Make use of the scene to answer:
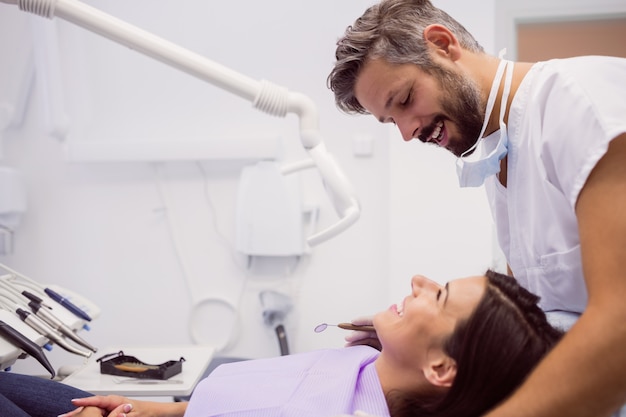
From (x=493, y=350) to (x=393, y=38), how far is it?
2.14 ft

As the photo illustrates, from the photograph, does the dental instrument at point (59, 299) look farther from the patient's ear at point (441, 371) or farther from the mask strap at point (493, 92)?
the mask strap at point (493, 92)

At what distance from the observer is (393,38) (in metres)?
1.16

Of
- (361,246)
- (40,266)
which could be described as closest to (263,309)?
(361,246)

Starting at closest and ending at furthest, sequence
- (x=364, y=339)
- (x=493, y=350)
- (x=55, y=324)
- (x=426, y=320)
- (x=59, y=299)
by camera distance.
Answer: (x=493, y=350) < (x=426, y=320) < (x=364, y=339) < (x=55, y=324) < (x=59, y=299)

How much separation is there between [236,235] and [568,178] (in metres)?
1.78

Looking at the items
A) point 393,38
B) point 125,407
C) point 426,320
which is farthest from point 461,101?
point 125,407

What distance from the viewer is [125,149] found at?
2.46 m

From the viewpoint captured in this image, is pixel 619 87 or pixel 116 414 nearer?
pixel 619 87

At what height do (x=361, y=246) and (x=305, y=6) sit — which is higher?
(x=305, y=6)

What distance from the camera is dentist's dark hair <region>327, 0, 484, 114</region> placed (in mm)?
1146

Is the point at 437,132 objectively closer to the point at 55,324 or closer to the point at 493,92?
the point at 493,92

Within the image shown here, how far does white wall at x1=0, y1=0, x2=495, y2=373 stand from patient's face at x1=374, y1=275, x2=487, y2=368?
135 centimetres

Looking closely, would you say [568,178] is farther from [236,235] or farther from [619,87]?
[236,235]

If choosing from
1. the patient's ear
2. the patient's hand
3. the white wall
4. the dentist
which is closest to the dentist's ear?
the dentist
